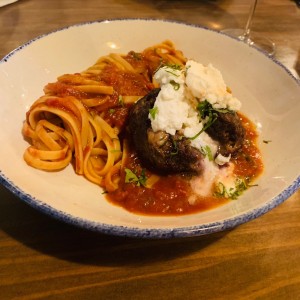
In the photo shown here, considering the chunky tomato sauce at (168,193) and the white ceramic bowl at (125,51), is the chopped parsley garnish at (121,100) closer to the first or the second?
the chunky tomato sauce at (168,193)

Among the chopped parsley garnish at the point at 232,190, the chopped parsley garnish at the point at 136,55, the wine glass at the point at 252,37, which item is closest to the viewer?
the chopped parsley garnish at the point at 232,190

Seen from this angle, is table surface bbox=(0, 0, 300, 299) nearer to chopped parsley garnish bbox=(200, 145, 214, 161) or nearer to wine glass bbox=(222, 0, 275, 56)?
chopped parsley garnish bbox=(200, 145, 214, 161)

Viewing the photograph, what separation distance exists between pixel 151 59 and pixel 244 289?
2.40 metres

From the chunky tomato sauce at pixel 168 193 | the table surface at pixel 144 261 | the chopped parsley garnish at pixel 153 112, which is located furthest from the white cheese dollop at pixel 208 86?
the table surface at pixel 144 261

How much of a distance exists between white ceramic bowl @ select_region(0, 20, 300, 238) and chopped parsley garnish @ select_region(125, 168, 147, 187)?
0.25 meters

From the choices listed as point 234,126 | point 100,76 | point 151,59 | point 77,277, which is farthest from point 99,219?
point 151,59

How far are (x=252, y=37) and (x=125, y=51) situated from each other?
2261 millimetres

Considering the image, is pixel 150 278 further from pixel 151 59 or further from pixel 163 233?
pixel 151 59

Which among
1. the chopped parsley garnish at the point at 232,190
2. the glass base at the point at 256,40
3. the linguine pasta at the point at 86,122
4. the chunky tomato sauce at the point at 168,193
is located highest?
the linguine pasta at the point at 86,122

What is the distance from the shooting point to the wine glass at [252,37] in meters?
5.20

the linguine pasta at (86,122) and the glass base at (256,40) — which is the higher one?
the linguine pasta at (86,122)

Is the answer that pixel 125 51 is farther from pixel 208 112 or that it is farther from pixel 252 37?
pixel 252 37

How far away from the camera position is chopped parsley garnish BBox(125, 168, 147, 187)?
3014 mm

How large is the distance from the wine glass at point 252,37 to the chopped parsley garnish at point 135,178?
294 centimetres
